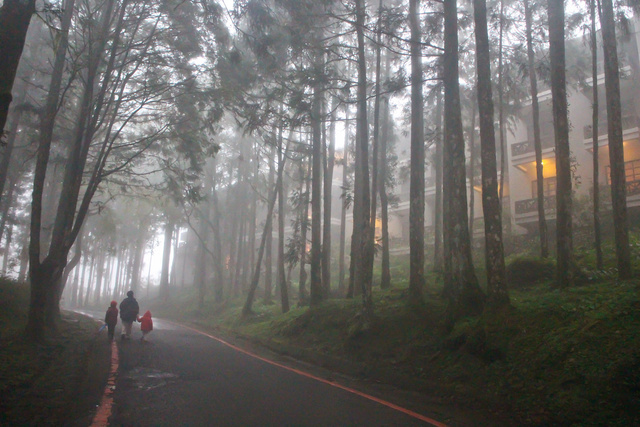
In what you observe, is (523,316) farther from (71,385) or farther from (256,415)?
(71,385)

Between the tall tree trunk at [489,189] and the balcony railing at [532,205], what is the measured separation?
14200 mm

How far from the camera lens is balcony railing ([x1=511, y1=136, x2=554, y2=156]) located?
79.4ft

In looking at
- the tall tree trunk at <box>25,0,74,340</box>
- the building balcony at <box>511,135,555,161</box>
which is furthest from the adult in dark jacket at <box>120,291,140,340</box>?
the building balcony at <box>511,135,555,161</box>

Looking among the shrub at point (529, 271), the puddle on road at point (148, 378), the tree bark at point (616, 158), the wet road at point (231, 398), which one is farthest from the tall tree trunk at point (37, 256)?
the tree bark at point (616, 158)

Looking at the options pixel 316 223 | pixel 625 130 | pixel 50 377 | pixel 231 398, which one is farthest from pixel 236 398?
pixel 625 130

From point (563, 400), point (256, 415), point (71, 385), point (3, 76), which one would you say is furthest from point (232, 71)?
point (563, 400)

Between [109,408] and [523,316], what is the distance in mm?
7002

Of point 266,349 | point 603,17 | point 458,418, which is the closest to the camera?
point 458,418

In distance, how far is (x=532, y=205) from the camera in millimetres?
22219

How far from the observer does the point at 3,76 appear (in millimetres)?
5668

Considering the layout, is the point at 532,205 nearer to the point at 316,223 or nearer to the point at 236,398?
the point at 316,223

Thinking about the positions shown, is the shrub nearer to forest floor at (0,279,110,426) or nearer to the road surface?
the road surface

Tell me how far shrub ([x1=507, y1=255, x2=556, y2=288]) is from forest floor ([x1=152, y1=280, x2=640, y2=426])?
0.83 meters

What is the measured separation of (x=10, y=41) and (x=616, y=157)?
11519mm
